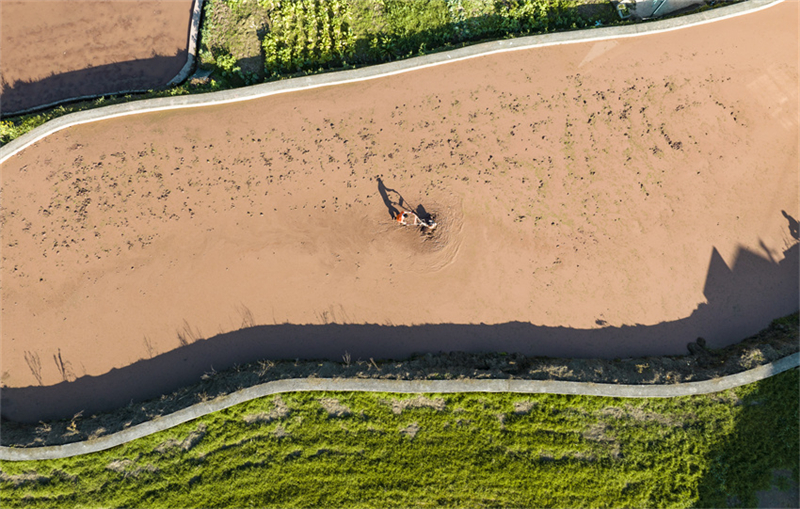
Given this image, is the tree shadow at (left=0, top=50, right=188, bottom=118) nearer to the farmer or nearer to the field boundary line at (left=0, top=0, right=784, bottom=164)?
the field boundary line at (left=0, top=0, right=784, bottom=164)

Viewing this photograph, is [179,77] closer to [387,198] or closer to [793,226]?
[387,198]

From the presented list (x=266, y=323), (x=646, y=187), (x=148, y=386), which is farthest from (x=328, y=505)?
(x=646, y=187)

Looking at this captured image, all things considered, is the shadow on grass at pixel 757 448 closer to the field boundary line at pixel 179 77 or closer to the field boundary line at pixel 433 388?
the field boundary line at pixel 433 388

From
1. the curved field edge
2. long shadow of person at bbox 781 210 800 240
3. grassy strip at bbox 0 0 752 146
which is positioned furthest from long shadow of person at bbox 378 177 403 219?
long shadow of person at bbox 781 210 800 240

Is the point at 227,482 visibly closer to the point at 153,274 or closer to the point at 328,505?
the point at 328,505

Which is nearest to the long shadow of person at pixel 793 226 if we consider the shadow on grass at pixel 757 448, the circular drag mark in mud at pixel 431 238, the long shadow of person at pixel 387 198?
the shadow on grass at pixel 757 448
